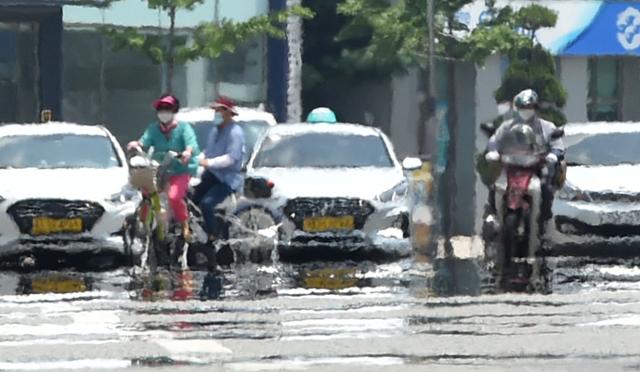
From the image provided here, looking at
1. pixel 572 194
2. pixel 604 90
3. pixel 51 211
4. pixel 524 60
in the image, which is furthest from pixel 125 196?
pixel 604 90

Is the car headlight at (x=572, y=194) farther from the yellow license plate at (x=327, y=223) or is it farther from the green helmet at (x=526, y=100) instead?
the yellow license plate at (x=327, y=223)

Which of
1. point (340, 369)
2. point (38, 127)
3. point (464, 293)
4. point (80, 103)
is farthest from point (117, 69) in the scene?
point (340, 369)

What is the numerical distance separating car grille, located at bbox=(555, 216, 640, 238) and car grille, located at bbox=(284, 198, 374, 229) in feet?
7.00

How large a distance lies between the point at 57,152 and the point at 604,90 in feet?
69.2

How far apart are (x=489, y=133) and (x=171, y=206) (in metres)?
3.44

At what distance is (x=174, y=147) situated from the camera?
2125 cm

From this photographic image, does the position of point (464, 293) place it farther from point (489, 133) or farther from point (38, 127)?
point (38, 127)

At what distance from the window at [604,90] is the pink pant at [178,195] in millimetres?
22249

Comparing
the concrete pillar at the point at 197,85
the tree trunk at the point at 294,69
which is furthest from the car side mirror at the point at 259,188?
the tree trunk at the point at 294,69

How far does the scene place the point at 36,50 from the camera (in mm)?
38750

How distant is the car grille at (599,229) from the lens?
23250 millimetres

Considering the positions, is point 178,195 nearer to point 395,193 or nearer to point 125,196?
point 125,196

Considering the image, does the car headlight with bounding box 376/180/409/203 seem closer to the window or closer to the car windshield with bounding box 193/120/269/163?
the car windshield with bounding box 193/120/269/163

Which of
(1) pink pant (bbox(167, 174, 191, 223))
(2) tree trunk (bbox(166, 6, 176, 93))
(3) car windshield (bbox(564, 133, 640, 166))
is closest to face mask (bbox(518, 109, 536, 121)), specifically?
(3) car windshield (bbox(564, 133, 640, 166))
